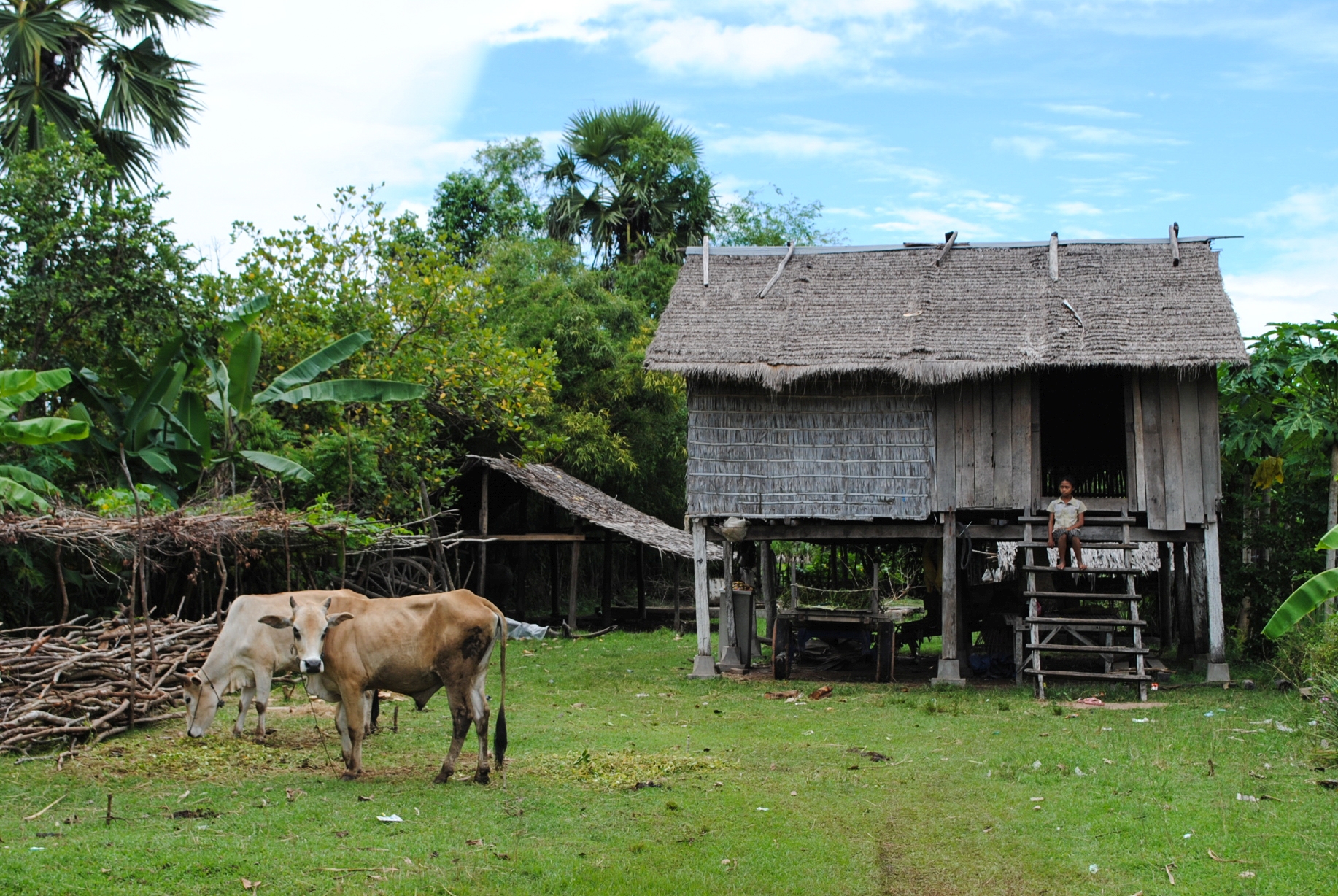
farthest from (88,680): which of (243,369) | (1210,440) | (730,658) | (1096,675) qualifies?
(1210,440)

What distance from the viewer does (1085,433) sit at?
18.7 metres

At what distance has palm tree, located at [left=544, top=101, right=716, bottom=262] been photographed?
30.3 metres

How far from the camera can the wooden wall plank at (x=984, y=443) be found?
14438 millimetres

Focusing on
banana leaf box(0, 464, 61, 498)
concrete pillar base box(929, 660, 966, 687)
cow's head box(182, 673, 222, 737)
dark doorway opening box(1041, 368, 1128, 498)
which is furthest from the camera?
dark doorway opening box(1041, 368, 1128, 498)

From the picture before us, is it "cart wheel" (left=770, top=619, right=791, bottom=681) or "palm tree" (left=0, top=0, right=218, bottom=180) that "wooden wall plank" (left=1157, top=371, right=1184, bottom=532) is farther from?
"palm tree" (left=0, top=0, right=218, bottom=180)

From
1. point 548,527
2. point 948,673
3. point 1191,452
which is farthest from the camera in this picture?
point 548,527

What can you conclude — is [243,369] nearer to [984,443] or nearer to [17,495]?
[17,495]

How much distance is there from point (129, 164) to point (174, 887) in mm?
15775

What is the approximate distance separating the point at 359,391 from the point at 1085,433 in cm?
1136

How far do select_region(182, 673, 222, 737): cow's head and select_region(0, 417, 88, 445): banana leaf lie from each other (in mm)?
2428

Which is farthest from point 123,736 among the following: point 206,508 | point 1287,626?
point 1287,626

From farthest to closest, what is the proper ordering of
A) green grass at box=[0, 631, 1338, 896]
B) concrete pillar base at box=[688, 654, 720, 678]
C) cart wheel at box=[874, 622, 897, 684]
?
concrete pillar base at box=[688, 654, 720, 678] → cart wheel at box=[874, 622, 897, 684] → green grass at box=[0, 631, 1338, 896]

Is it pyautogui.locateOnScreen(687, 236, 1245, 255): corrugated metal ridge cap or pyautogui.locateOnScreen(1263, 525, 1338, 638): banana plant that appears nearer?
pyautogui.locateOnScreen(1263, 525, 1338, 638): banana plant

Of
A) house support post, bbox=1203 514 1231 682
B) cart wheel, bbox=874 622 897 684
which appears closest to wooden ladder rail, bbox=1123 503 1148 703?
house support post, bbox=1203 514 1231 682
